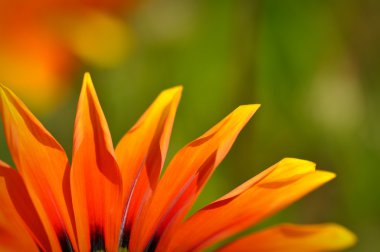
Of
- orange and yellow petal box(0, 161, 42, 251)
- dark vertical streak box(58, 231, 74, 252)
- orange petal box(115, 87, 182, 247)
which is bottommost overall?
dark vertical streak box(58, 231, 74, 252)

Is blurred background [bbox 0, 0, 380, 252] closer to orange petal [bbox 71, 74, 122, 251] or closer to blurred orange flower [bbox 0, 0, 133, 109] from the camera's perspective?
blurred orange flower [bbox 0, 0, 133, 109]

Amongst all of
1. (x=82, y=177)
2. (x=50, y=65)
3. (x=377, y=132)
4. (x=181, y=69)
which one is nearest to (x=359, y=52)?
(x=377, y=132)

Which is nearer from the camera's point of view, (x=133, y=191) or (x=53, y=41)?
(x=133, y=191)

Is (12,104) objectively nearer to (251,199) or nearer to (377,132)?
(251,199)

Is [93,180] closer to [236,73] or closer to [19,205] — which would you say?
[19,205]

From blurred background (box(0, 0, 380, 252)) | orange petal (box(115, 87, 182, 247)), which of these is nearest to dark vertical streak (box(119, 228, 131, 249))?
orange petal (box(115, 87, 182, 247))

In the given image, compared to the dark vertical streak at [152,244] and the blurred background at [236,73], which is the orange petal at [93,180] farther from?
the blurred background at [236,73]

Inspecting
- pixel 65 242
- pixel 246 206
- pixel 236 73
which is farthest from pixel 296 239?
pixel 236 73
